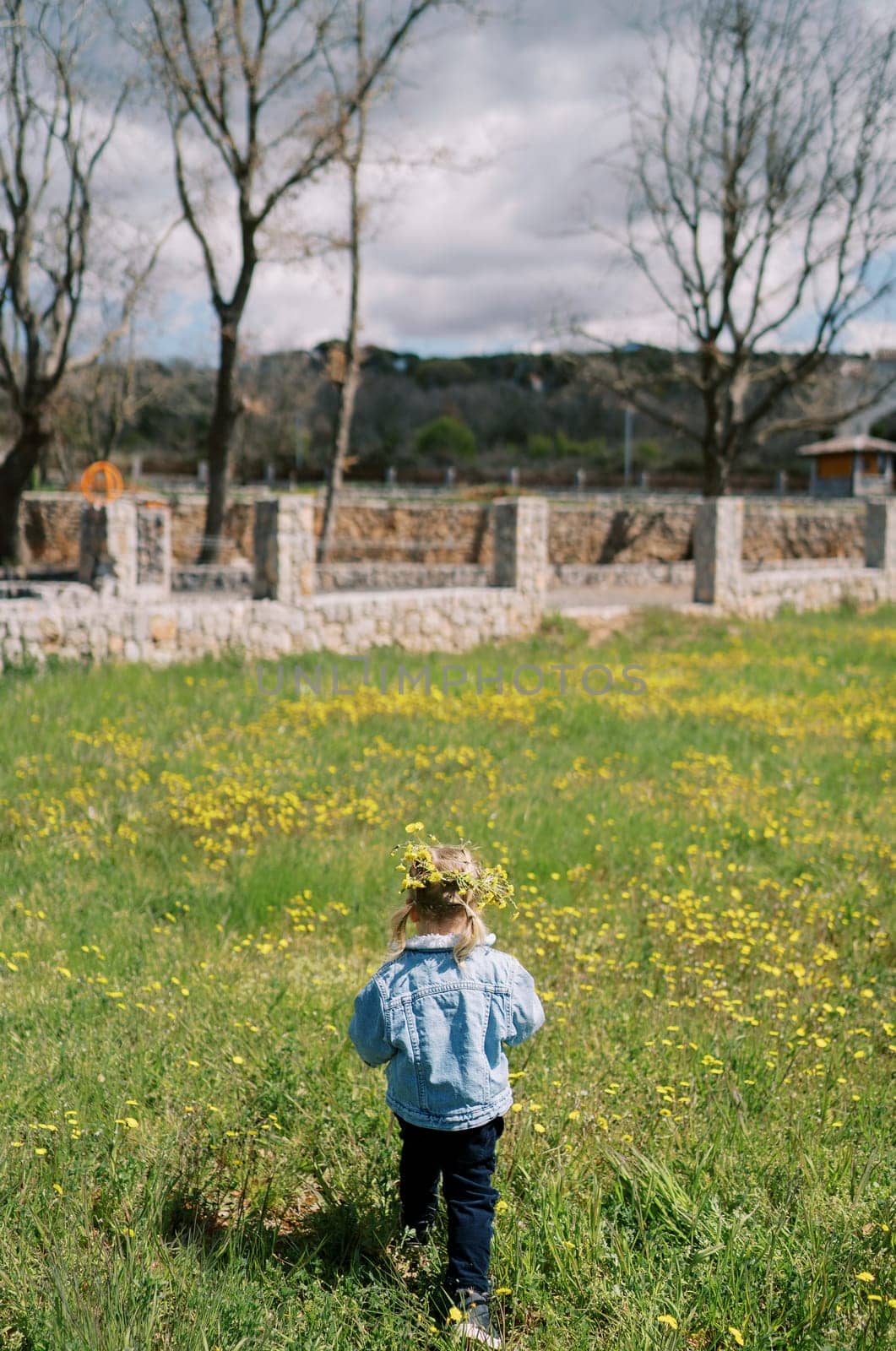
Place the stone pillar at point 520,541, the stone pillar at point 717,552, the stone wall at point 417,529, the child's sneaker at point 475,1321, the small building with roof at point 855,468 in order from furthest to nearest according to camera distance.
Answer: the small building with roof at point 855,468
the stone wall at point 417,529
the stone pillar at point 717,552
the stone pillar at point 520,541
the child's sneaker at point 475,1321

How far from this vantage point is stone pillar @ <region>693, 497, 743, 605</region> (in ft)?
59.8

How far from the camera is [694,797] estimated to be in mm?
7227

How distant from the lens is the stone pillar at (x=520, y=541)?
1541cm

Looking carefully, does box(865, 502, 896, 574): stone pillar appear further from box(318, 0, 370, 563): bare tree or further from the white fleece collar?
the white fleece collar

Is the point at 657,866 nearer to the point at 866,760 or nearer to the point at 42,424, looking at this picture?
the point at 866,760

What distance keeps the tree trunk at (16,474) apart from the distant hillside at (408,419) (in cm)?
431

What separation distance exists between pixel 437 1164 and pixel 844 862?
401 centimetres

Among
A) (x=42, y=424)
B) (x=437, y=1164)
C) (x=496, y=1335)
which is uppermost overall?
(x=42, y=424)

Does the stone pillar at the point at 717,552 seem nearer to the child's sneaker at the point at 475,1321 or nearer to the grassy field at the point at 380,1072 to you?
the grassy field at the point at 380,1072

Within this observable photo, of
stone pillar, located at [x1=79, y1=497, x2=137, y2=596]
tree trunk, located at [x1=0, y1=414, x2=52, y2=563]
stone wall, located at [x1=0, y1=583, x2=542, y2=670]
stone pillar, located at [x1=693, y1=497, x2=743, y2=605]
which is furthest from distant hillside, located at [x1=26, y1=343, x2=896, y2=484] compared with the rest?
stone pillar, located at [x1=693, y1=497, x2=743, y2=605]

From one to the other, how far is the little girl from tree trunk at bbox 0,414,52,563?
803 inches

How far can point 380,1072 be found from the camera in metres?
3.69

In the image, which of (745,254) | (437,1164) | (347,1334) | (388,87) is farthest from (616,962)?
(745,254)

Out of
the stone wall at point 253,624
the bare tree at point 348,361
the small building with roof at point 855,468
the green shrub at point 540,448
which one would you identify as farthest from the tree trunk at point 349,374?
the green shrub at point 540,448
